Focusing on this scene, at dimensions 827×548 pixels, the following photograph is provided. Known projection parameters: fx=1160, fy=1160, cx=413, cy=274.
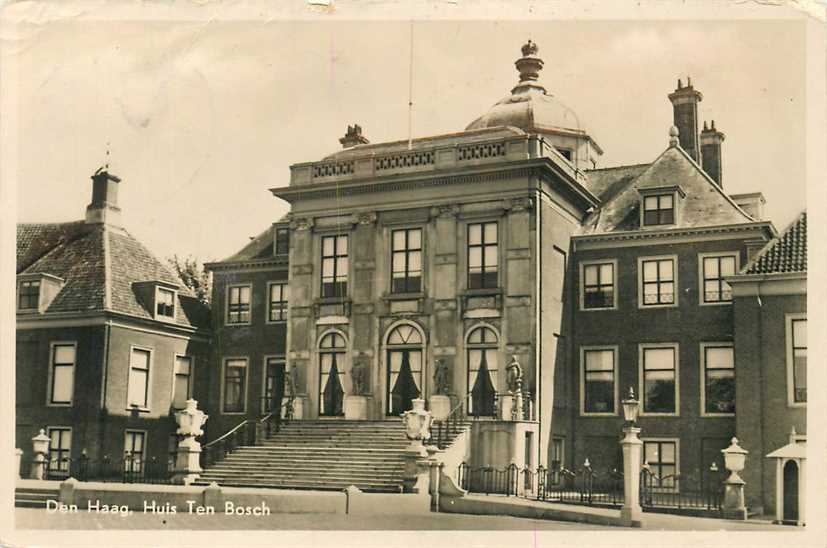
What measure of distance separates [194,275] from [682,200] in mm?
11383

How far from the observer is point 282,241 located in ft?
97.6

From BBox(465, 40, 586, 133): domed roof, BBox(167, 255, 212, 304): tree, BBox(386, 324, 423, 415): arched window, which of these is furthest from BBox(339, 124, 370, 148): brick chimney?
BBox(386, 324, 423, 415): arched window

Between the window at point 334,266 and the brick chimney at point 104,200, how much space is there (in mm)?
4991

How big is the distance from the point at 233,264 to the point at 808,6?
48.1 ft

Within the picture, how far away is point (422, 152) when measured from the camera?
26.4 m

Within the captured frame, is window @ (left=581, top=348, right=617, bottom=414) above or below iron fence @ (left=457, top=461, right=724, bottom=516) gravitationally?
above

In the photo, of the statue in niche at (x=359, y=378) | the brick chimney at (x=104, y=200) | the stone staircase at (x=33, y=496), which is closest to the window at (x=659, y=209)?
the statue in niche at (x=359, y=378)

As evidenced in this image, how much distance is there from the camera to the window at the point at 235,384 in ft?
93.1

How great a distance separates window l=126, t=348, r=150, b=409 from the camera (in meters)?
27.3

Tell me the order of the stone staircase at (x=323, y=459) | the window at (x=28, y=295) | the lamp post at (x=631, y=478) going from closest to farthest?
the lamp post at (x=631, y=478), the window at (x=28, y=295), the stone staircase at (x=323, y=459)

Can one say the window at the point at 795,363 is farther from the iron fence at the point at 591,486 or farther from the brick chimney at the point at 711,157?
the brick chimney at the point at 711,157

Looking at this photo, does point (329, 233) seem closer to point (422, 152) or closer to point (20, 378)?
point (422, 152)

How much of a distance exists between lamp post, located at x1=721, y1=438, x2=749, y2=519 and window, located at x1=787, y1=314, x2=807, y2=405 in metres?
1.52

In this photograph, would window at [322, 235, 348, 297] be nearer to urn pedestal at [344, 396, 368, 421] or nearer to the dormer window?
urn pedestal at [344, 396, 368, 421]
